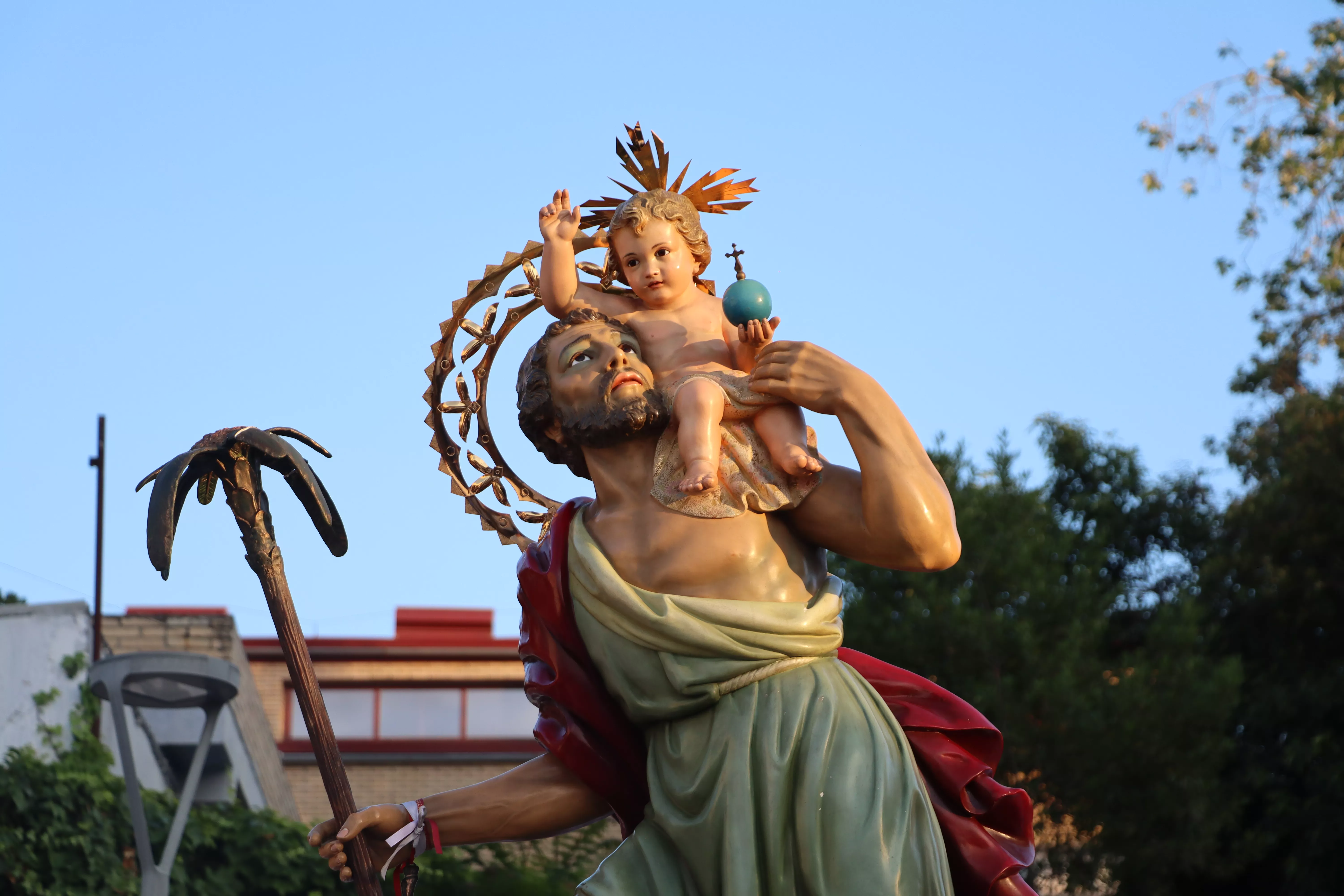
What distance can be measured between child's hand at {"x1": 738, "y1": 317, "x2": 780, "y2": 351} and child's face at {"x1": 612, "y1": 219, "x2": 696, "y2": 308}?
26cm

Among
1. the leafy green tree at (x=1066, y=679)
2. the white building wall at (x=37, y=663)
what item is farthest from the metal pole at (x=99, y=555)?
the leafy green tree at (x=1066, y=679)

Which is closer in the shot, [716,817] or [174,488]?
[716,817]

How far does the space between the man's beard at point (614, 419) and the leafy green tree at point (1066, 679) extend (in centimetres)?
1383

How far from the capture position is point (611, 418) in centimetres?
413

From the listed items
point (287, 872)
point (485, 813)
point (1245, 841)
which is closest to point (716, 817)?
point (485, 813)

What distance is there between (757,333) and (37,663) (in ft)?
39.4

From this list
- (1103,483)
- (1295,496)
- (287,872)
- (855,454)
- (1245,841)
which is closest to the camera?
(855,454)

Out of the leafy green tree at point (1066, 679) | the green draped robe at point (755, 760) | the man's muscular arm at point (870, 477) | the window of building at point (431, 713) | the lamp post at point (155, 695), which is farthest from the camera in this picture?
the window of building at point (431, 713)

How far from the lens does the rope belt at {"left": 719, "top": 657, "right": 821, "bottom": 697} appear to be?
3912 mm

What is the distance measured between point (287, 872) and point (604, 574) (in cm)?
993

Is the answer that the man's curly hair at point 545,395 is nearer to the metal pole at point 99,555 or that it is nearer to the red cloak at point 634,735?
the red cloak at point 634,735

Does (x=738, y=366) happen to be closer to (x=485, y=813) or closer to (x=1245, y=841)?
(x=485, y=813)

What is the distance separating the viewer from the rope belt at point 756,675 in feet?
12.8

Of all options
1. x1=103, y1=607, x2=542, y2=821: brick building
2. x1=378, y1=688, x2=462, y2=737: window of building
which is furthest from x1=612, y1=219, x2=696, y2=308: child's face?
x1=378, y1=688, x2=462, y2=737: window of building
